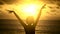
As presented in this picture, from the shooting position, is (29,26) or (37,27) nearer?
(29,26)

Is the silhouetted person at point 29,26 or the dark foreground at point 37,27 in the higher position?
the silhouetted person at point 29,26

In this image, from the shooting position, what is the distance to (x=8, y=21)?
10664mm

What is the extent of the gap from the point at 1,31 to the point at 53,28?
1897 millimetres

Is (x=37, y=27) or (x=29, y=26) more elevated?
(x=29, y=26)

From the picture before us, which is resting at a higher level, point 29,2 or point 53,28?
point 29,2

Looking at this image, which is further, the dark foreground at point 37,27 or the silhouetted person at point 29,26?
the dark foreground at point 37,27

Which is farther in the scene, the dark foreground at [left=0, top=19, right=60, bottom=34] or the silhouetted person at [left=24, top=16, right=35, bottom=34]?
the dark foreground at [left=0, top=19, right=60, bottom=34]

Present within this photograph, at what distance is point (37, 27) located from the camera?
32.5 feet

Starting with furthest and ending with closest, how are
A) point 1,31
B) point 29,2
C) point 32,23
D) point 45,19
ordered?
1. point 45,19
2. point 1,31
3. point 29,2
4. point 32,23

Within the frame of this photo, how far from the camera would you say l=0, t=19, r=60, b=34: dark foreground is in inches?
378

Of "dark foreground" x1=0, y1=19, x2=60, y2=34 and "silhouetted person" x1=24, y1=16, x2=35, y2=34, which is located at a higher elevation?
"silhouetted person" x1=24, y1=16, x2=35, y2=34

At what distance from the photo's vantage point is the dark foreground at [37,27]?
9609mm

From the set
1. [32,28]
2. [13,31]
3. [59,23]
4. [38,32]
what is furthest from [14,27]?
[32,28]

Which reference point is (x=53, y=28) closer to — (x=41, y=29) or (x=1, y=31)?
(x=41, y=29)
